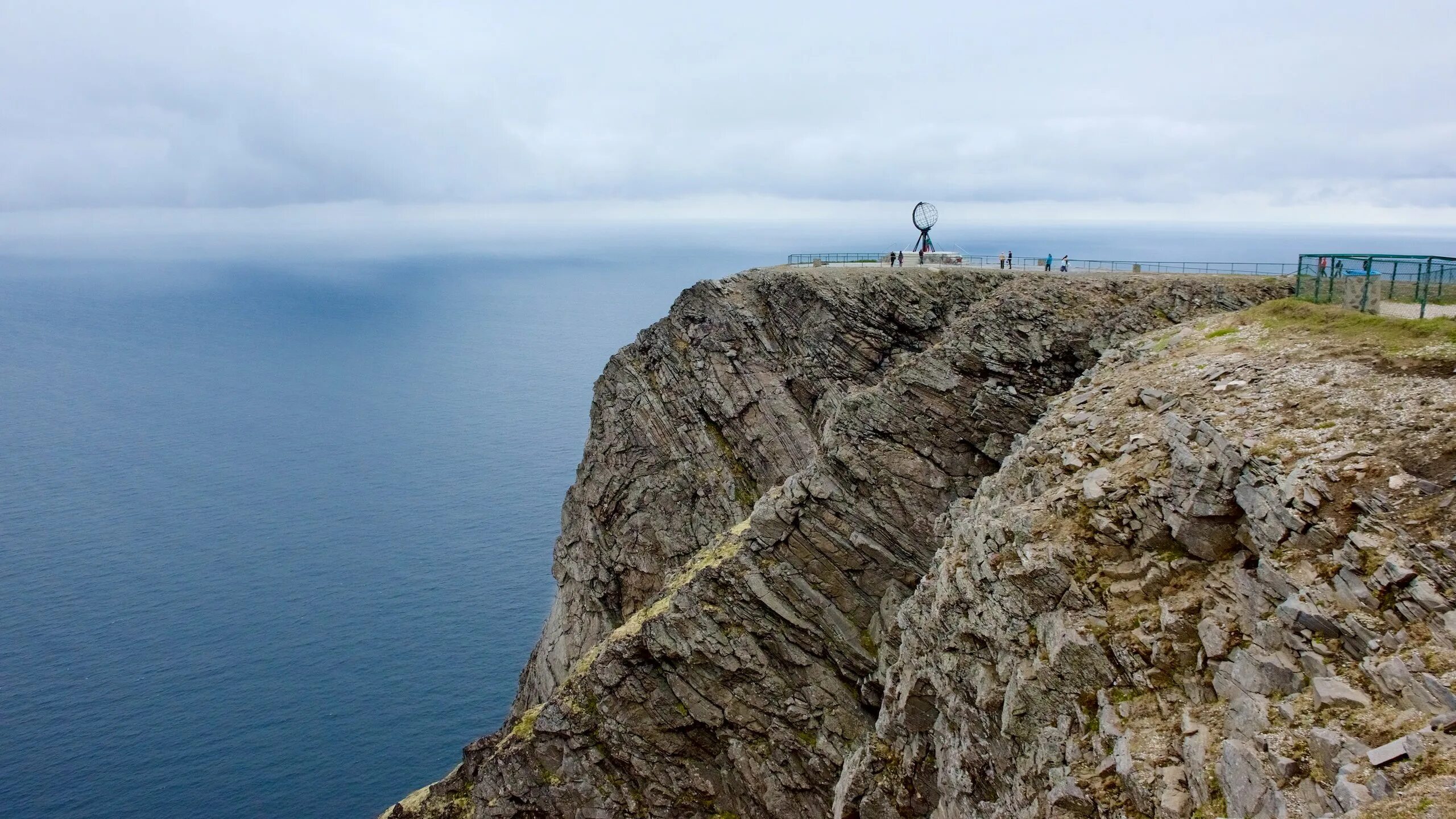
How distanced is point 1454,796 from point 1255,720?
161 inches

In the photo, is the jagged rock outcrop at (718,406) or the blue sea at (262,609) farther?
the blue sea at (262,609)

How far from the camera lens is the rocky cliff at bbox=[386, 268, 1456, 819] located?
17875 mm

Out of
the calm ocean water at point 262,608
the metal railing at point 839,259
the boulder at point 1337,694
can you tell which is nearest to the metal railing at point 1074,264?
the metal railing at point 839,259

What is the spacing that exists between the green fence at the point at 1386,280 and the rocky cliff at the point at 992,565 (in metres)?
2.98

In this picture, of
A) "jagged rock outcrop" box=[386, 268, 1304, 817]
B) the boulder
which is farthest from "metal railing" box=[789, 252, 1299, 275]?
the boulder

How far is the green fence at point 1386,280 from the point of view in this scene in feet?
108

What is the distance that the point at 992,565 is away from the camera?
27.4 m

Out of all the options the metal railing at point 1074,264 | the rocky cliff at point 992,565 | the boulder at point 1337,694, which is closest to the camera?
the boulder at point 1337,694

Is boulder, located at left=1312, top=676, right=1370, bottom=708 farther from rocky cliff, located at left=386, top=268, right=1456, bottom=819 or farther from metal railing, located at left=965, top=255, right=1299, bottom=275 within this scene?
metal railing, located at left=965, top=255, right=1299, bottom=275

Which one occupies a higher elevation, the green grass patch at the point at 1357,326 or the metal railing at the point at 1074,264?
the metal railing at the point at 1074,264

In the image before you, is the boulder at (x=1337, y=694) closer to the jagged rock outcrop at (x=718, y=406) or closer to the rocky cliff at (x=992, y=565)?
the rocky cliff at (x=992, y=565)

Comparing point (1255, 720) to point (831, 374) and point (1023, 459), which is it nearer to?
point (1023, 459)

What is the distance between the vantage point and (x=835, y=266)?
68125mm

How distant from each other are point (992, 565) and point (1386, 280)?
841 inches
